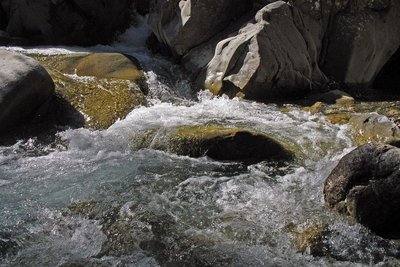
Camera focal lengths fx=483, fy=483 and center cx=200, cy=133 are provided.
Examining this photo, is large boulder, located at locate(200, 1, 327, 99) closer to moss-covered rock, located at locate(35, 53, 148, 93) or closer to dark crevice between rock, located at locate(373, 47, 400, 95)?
moss-covered rock, located at locate(35, 53, 148, 93)

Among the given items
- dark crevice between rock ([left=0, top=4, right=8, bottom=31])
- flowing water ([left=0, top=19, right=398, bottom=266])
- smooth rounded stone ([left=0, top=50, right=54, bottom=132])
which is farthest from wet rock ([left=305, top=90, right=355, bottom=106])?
dark crevice between rock ([left=0, top=4, right=8, bottom=31])

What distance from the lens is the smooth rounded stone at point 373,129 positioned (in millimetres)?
8875

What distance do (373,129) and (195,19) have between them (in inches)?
255

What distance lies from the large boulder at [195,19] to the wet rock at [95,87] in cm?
162

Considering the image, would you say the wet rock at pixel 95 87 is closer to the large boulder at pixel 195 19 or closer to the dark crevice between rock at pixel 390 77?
the large boulder at pixel 195 19

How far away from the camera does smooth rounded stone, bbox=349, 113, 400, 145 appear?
29.1 ft

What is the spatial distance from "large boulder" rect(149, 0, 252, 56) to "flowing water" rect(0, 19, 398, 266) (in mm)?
3982

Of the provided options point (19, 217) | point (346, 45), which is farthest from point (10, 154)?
point (346, 45)

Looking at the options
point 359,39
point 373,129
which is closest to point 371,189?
point 373,129

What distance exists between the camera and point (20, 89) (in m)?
9.90

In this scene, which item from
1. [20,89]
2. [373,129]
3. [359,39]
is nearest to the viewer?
[373,129]

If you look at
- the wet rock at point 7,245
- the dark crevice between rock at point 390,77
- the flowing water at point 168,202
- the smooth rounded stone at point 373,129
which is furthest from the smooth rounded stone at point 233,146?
the dark crevice between rock at point 390,77

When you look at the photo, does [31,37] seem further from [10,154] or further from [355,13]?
[355,13]

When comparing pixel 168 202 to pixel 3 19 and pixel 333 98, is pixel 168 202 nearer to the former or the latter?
pixel 333 98
